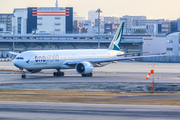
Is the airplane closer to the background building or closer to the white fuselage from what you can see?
the white fuselage

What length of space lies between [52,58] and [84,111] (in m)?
29.8

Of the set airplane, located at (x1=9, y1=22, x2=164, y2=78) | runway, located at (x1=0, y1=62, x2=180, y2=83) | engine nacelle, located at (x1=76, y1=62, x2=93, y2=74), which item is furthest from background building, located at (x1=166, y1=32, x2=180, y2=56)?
engine nacelle, located at (x1=76, y1=62, x2=93, y2=74)

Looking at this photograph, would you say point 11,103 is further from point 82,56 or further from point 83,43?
point 83,43

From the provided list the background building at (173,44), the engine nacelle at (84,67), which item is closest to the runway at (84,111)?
the engine nacelle at (84,67)

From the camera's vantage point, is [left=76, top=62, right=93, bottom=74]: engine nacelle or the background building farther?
the background building

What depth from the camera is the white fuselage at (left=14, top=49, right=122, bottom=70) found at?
4953 cm

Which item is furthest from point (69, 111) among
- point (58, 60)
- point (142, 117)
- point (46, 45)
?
point (46, 45)

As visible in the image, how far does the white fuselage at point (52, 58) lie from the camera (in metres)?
49.5

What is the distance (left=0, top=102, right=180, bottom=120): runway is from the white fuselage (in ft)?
75.9

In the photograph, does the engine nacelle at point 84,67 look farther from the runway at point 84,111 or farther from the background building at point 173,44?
the background building at point 173,44

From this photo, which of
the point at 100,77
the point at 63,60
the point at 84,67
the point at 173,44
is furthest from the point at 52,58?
the point at 173,44

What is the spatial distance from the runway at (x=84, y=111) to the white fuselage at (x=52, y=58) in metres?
23.1

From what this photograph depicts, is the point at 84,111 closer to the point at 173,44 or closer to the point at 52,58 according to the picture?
the point at 52,58

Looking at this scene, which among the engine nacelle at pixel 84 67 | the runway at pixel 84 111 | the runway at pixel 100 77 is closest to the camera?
the runway at pixel 84 111
